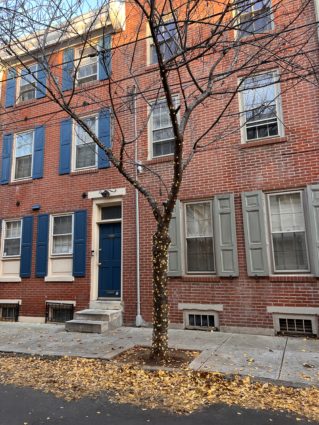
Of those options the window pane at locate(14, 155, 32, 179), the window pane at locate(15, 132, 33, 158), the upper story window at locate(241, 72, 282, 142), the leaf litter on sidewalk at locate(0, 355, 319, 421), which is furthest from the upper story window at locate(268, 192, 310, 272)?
the window pane at locate(15, 132, 33, 158)

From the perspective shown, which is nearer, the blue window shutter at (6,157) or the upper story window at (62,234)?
the upper story window at (62,234)

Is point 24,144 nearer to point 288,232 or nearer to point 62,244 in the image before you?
point 62,244

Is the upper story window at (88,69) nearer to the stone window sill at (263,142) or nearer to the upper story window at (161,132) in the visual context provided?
the upper story window at (161,132)

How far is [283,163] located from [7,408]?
273 inches

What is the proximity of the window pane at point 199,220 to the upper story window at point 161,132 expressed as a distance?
1.71 meters

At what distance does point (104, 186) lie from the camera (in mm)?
Result: 10031

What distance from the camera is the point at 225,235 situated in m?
8.39

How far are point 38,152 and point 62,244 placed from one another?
3.08 m

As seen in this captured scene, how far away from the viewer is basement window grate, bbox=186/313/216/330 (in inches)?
327

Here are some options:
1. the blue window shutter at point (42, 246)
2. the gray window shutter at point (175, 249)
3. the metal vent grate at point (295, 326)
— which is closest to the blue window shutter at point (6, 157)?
the blue window shutter at point (42, 246)

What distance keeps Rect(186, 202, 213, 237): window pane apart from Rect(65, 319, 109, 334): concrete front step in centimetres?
301

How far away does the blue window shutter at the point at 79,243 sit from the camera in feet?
32.5

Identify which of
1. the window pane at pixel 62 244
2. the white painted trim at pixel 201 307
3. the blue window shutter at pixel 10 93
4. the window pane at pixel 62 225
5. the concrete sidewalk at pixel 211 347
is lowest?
the concrete sidewalk at pixel 211 347

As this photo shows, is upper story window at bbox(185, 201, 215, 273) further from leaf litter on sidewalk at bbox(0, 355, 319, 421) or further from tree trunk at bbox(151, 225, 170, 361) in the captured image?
leaf litter on sidewalk at bbox(0, 355, 319, 421)
